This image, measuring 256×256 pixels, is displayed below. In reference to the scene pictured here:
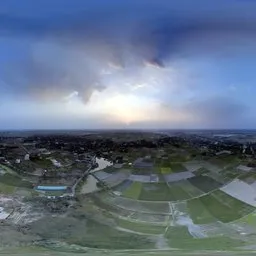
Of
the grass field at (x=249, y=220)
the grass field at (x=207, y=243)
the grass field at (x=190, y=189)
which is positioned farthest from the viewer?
the grass field at (x=190, y=189)

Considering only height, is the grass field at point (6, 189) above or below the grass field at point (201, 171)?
below

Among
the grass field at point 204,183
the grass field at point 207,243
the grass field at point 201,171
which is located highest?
the grass field at point 201,171

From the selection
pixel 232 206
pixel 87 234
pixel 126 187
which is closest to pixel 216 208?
pixel 232 206

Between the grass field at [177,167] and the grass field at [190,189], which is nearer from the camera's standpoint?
the grass field at [190,189]

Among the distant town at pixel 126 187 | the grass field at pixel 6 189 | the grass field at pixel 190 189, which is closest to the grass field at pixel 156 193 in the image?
the distant town at pixel 126 187

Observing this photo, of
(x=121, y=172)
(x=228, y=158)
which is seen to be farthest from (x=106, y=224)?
(x=228, y=158)

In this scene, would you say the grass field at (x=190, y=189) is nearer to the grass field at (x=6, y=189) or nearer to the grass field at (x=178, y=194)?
the grass field at (x=178, y=194)

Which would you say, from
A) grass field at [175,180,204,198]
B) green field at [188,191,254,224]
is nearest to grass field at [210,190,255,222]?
green field at [188,191,254,224]

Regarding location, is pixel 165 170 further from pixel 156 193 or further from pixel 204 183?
pixel 204 183
